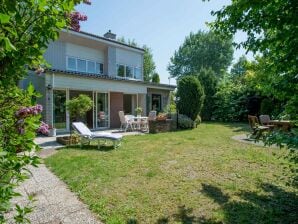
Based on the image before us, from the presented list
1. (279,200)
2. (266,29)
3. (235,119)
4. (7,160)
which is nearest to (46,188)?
(7,160)

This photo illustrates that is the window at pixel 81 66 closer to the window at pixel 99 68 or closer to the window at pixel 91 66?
the window at pixel 91 66

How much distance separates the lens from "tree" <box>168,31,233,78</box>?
6100 centimetres

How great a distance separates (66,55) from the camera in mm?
17984

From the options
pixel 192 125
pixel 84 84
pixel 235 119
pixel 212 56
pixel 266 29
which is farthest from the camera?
pixel 212 56

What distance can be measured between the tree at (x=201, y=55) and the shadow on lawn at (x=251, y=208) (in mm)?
57548

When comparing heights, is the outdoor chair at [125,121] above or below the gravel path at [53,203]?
above

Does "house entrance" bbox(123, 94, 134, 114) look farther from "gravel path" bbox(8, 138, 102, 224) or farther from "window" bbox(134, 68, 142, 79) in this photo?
"gravel path" bbox(8, 138, 102, 224)

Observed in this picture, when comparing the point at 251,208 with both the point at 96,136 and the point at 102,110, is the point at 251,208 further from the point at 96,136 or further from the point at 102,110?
the point at 102,110

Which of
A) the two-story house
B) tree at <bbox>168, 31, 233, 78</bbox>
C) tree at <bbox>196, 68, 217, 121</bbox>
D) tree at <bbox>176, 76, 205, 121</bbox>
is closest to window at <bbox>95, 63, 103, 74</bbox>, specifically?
the two-story house

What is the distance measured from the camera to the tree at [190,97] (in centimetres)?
1777

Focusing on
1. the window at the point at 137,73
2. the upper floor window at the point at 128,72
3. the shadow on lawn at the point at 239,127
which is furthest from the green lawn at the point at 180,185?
the window at the point at 137,73

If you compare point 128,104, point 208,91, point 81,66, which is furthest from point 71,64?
point 208,91

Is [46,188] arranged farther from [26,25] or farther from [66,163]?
[26,25]

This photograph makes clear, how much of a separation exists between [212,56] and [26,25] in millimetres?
63092
